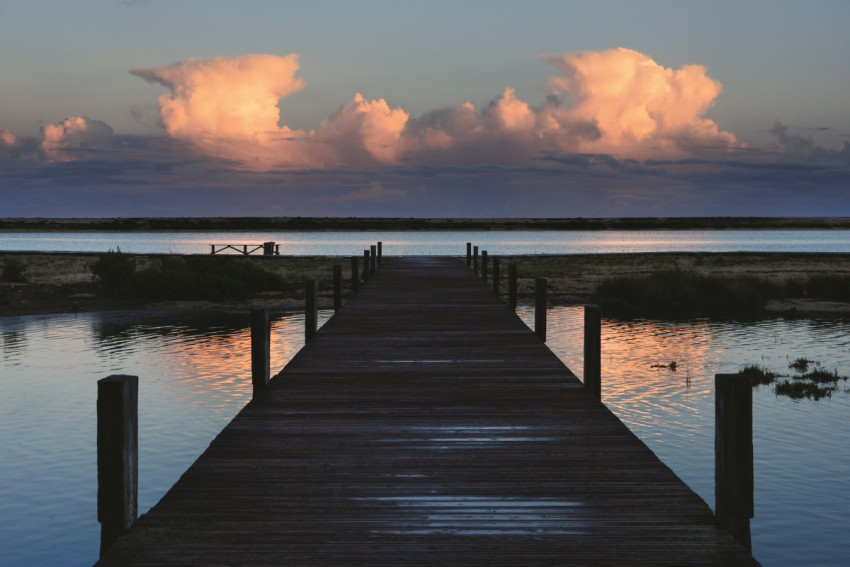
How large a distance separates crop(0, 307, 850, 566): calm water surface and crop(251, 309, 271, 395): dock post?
1.60 m

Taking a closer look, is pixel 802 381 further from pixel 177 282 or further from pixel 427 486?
pixel 177 282

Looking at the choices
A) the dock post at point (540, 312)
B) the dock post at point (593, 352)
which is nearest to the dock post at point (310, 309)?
the dock post at point (540, 312)

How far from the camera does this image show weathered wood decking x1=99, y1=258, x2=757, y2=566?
4.27 m

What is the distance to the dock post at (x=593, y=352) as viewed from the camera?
8.45 m

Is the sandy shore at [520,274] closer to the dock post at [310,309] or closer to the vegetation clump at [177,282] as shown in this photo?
the vegetation clump at [177,282]

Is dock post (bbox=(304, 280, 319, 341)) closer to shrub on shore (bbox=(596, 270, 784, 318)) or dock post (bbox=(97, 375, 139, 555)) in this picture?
dock post (bbox=(97, 375, 139, 555))

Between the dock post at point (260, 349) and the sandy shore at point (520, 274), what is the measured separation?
18.7m

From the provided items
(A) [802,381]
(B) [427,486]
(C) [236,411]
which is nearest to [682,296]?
(A) [802,381]

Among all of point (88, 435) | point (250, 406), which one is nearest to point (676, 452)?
point (250, 406)

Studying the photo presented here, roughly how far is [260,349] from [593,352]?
3755 millimetres

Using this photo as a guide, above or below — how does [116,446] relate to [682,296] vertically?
above

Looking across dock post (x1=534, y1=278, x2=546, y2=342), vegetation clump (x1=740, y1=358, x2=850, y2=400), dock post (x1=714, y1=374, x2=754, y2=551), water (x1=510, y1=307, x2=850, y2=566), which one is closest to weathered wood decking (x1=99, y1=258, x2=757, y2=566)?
dock post (x1=714, y1=374, x2=754, y2=551)

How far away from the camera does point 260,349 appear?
8.98 metres

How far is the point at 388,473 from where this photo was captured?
5566 millimetres
